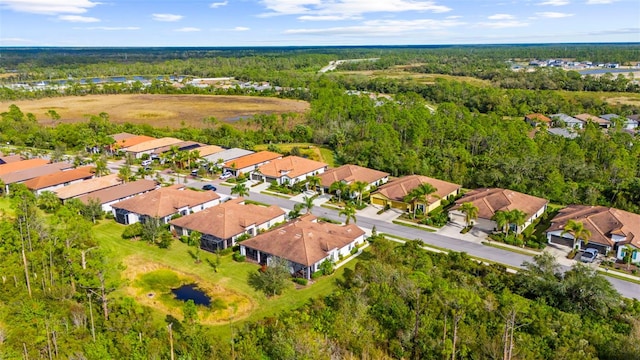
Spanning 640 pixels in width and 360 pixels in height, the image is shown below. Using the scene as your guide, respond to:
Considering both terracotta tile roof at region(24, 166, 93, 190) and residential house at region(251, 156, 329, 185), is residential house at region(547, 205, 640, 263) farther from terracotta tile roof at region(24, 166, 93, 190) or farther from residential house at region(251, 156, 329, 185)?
terracotta tile roof at region(24, 166, 93, 190)

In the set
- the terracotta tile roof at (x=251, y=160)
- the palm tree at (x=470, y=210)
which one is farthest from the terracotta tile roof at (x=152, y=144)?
the palm tree at (x=470, y=210)

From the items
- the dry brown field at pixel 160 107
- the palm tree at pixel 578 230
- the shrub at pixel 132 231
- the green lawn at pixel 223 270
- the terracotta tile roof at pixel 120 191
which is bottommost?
the green lawn at pixel 223 270

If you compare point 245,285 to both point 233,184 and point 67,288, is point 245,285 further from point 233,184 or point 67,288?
point 233,184

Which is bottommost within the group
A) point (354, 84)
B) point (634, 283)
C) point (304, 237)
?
point (634, 283)

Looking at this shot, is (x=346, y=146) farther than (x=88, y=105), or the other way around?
(x=88, y=105)

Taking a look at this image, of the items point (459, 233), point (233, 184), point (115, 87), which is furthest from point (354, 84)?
point (459, 233)

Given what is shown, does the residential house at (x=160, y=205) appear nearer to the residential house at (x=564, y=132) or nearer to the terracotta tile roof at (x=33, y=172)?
the terracotta tile roof at (x=33, y=172)

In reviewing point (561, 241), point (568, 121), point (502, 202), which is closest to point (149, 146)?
point (502, 202)

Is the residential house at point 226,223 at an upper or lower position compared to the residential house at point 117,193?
lower
